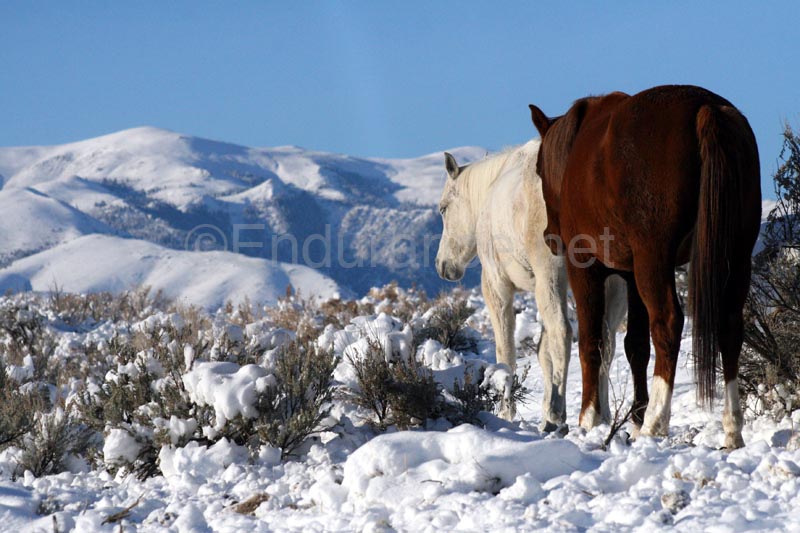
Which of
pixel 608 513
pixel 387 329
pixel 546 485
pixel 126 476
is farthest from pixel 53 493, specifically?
pixel 387 329

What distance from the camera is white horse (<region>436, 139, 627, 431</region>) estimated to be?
6.13 meters

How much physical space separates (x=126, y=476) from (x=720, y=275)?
3.32 metres

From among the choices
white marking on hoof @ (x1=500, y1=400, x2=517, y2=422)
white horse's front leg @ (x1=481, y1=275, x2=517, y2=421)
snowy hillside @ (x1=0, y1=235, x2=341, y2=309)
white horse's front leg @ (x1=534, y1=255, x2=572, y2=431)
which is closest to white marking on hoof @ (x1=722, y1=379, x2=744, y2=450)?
white horse's front leg @ (x1=534, y1=255, x2=572, y2=431)

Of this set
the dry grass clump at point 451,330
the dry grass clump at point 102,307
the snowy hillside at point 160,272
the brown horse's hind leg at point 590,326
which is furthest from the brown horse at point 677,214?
the snowy hillside at point 160,272

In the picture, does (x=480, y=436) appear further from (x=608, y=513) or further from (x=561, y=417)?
(x=561, y=417)

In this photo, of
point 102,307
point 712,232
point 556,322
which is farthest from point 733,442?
point 102,307

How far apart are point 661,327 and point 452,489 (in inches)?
57.5

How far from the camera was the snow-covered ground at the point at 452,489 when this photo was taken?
333cm

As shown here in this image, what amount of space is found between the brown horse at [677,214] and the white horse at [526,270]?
0.89 metres

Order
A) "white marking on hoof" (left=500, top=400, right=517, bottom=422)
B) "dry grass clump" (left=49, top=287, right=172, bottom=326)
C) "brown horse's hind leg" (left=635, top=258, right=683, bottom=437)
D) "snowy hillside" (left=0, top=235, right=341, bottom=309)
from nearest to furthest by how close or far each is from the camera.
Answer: "brown horse's hind leg" (left=635, top=258, right=683, bottom=437), "white marking on hoof" (left=500, top=400, right=517, bottom=422), "dry grass clump" (left=49, top=287, right=172, bottom=326), "snowy hillside" (left=0, top=235, right=341, bottom=309)

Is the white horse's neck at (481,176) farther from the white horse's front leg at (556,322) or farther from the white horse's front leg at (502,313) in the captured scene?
the white horse's front leg at (556,322)

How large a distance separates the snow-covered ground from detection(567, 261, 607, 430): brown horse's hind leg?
14.9 inches

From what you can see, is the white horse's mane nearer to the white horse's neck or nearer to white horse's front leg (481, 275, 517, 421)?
the white horse's neck

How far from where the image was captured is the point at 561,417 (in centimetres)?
612
